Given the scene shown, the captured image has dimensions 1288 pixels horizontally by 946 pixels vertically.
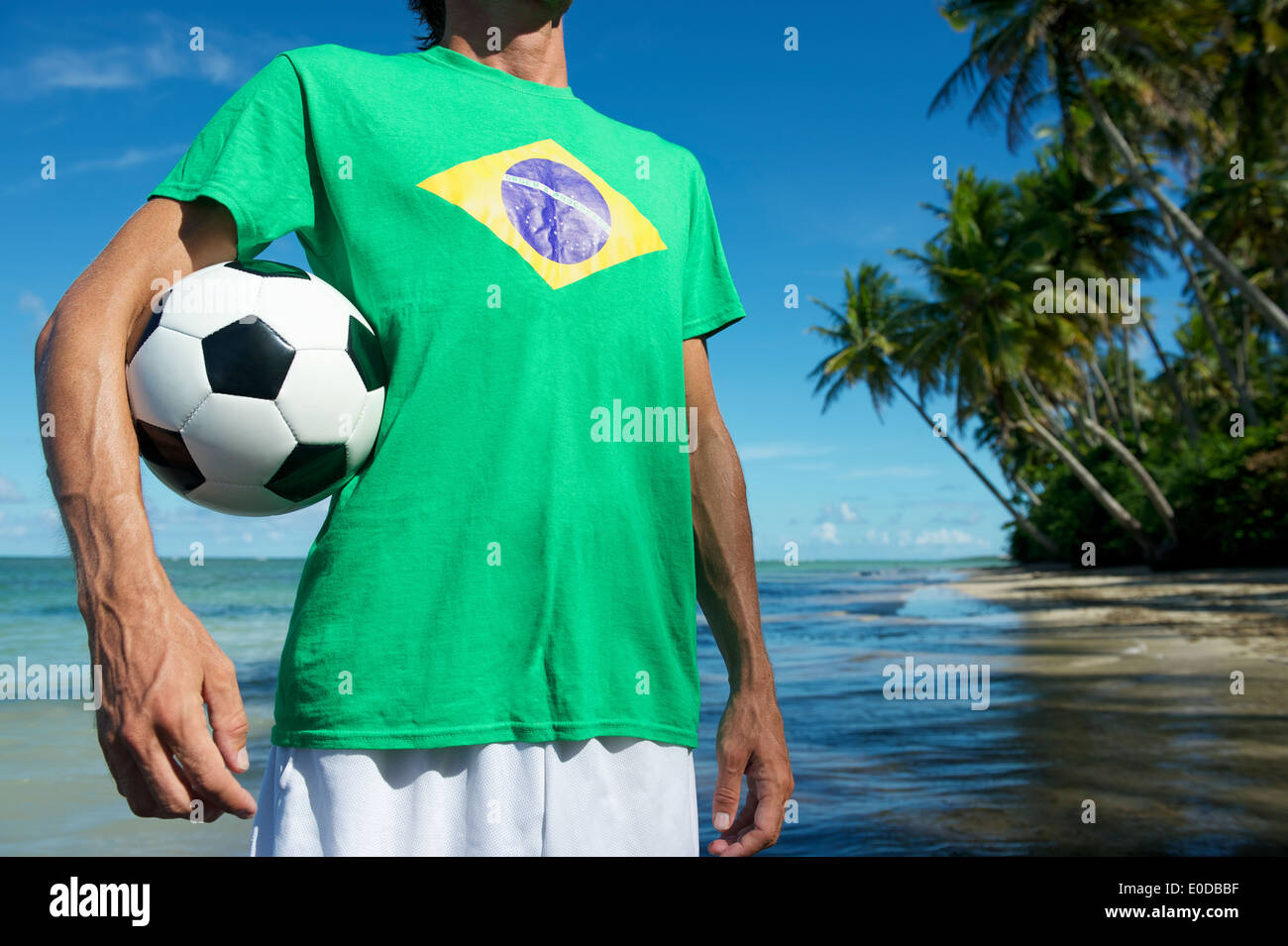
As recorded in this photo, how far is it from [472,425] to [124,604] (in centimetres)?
47

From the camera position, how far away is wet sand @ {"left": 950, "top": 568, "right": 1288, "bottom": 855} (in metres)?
4.16

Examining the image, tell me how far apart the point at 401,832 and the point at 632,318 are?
0.79 m

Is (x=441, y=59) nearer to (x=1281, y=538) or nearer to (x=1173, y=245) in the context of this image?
(x=1281, y=538)

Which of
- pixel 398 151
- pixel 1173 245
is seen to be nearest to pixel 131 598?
pixel 398 151

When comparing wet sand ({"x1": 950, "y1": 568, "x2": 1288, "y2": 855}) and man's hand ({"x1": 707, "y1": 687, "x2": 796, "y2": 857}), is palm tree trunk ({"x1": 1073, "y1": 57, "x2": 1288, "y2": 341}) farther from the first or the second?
man's hand ({"x1": 707, "y1": 687, "x2": 796, "y2": 857})

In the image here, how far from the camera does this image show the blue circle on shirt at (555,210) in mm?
1372

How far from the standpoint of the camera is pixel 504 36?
5.20 ft

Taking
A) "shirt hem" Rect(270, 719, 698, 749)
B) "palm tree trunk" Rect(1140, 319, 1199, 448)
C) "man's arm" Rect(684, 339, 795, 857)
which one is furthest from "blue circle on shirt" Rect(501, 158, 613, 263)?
"palm tree trunk" Rect(1140, 319, 1199, 448)

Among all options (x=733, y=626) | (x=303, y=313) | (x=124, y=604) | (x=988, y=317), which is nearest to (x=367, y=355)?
(x=303, y=313)

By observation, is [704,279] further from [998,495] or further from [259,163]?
[998,495]

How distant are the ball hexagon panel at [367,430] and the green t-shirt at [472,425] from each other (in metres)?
0.03
